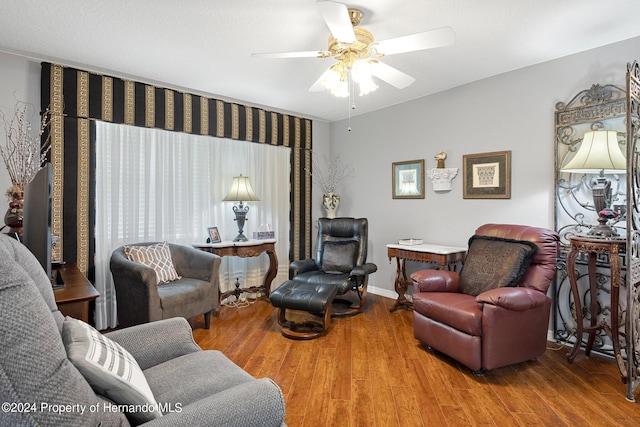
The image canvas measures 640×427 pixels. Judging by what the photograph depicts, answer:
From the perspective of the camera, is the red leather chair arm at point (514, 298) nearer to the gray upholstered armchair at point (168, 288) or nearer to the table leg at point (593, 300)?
the table leg at point (593, 300)

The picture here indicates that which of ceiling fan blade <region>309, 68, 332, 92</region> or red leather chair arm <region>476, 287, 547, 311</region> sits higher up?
ceiling fan blade <region>309, 68, 332, 92</region>

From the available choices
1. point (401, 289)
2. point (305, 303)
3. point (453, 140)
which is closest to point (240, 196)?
point (305, 303)

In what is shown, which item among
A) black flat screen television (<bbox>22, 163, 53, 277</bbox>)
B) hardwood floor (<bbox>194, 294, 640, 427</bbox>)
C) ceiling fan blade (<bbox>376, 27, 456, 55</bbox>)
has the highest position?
ceiling fan blade (<bbox>376, 27, 456, 55</bbox>)

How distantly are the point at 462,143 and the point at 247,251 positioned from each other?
263 cm

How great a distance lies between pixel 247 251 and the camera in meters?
3.82

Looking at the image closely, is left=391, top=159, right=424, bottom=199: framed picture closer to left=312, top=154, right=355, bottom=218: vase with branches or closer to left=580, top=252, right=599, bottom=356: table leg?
left=312, top=154, right=355, bottom=218: vase with branches

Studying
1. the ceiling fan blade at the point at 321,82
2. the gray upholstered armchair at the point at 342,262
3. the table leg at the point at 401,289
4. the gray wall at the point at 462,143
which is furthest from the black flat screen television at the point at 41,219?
the gray wall at the point at 462,143

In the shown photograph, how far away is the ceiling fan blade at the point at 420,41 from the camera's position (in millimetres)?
1809

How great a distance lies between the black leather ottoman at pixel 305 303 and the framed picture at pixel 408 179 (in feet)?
5.29

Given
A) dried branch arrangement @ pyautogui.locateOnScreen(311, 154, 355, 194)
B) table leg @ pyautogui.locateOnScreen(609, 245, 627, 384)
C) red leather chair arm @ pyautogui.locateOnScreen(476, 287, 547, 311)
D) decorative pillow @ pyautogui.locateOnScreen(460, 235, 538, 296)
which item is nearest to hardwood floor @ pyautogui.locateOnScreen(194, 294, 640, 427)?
table leg @ pyautogui.locateOnScreen(609, 245, 627, 384)

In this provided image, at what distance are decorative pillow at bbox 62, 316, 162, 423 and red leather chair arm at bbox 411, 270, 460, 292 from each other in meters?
2.25

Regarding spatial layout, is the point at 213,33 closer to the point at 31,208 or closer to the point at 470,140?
the point at 31,208

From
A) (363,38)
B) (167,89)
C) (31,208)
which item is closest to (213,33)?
(363,38)

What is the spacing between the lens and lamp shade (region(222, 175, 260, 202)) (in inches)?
154
